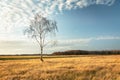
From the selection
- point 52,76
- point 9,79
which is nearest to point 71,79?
point 52,76

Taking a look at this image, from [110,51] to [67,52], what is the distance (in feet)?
114

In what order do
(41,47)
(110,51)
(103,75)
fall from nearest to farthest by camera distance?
(103,75), (41,47), (110,51)

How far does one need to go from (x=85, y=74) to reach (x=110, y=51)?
513ft

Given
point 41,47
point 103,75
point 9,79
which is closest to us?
point 9,79

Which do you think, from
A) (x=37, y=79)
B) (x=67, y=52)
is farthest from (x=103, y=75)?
(x=67, y=52)

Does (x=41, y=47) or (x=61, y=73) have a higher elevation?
(x=41, y=47)

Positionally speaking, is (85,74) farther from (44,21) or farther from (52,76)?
(44,21)

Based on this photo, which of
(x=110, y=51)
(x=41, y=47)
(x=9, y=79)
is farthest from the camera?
(x=110, y=51)

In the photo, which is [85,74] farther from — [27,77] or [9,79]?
[9,79]

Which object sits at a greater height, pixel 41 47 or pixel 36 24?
pixel 36 24

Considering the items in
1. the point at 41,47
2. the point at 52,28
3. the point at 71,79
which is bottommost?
the point at 71,79

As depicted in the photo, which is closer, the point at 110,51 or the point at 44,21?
the point at 44,21

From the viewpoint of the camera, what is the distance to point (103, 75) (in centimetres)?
2416

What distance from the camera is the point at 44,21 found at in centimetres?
5881
